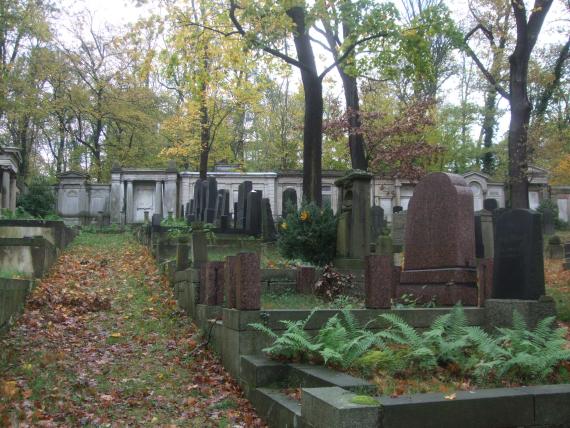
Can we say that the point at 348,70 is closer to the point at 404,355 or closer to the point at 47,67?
the point at 404,355

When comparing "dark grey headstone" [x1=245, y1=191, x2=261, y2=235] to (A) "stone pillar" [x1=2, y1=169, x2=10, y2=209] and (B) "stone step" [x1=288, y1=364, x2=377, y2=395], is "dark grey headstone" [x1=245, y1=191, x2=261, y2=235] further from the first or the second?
(A) "stone pillar" [x1=2, y1=169, x2=10, y2=209]

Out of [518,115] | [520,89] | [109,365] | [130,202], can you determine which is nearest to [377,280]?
[109,365]

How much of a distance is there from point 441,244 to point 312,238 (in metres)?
4.29

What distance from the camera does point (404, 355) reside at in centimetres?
543

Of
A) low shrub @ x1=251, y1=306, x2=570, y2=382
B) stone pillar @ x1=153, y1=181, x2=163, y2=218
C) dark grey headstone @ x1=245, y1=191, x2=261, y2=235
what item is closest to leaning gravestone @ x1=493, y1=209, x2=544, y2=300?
low shrub @ x1=251, y1=306, x2=570, y2=382

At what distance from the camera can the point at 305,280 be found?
1055cm

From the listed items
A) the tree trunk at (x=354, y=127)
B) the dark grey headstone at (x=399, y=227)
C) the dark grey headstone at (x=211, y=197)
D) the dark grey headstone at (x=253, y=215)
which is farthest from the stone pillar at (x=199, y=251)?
the tree trunk at (x=354, y=127)

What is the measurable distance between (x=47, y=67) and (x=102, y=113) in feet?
17.6

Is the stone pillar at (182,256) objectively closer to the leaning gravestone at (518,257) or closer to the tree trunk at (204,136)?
the leaning gravestone at (518,257)

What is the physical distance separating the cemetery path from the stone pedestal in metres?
3.78

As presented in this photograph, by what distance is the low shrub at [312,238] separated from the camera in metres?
12.9

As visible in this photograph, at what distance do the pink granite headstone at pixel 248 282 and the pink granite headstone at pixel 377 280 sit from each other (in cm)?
127

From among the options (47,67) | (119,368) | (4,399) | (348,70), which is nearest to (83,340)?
(119,368)

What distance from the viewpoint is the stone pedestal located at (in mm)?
12352
